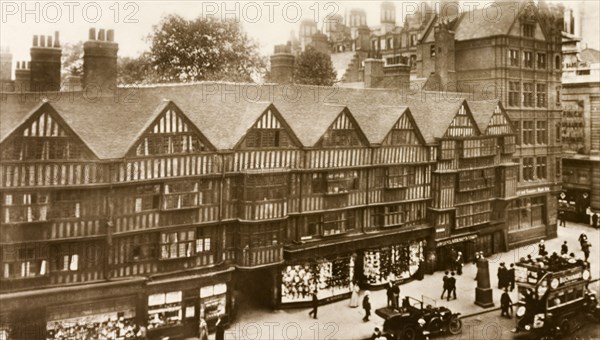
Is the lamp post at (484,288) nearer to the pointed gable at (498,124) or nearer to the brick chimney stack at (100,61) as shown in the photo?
the pointed gable at (498,124)

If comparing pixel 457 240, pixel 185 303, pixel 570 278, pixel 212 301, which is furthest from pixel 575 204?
pixel 185 303

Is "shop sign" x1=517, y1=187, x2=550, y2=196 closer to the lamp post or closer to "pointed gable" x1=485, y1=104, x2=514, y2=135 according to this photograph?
"pointed gable" x1=485, y1=104, x2=514, y2=135

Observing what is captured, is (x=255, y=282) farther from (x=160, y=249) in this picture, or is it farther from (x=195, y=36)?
(x=195, y=36)

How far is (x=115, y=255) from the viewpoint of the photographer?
66.9 feet

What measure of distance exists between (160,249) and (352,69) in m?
46.5

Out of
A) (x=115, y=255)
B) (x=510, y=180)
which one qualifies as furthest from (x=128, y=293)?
(x=510, y=180)

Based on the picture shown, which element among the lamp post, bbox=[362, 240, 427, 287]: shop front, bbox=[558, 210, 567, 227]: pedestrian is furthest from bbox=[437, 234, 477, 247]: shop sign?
bbox=[558, 210, 567, 227]: pedestrian

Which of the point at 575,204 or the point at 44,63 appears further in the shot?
the point at 575,204

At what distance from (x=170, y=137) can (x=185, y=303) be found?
6359 millimetres

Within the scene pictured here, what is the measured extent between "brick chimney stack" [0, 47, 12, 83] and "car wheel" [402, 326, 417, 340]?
18754mm

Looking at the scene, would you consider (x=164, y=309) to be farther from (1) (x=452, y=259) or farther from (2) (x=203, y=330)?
(1) (x=452, y=259)

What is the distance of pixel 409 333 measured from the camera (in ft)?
67.6

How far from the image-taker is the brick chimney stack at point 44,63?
21.2 meters

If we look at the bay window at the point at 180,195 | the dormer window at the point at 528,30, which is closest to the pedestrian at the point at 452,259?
the bay window at the point at 180,195
